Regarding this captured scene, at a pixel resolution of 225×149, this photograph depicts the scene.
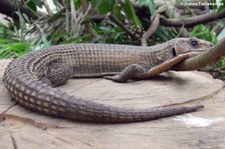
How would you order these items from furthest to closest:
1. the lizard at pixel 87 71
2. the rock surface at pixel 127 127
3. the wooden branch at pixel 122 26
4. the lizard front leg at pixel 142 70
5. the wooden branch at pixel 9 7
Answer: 1. the wooden branch at pixel 9 7
2. the wooden branch at pixel 122 26
3. the lizard front leg at pixel 142 70
4. the lizard at pixel 87 71
5. the rock surface at pixel 127 127

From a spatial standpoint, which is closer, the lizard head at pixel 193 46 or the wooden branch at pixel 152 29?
the lizard head at pixel 193 46

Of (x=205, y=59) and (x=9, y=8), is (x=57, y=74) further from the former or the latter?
(x=9, y=8)

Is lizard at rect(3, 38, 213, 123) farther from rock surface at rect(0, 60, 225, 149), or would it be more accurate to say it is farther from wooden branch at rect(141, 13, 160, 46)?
wooden branch at rect(141, 13, 160, 46)

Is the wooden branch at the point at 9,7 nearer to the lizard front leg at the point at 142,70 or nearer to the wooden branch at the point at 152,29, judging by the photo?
the wooden branch at the point at 152,29

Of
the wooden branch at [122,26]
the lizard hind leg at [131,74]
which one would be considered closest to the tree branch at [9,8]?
the wooden branch at [122,26]

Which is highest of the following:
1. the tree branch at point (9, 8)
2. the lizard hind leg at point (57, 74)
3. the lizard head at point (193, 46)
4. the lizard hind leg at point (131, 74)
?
the tree branch at point (9, 8)

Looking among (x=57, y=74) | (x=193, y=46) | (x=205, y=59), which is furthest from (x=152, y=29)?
(x=205, y=59)

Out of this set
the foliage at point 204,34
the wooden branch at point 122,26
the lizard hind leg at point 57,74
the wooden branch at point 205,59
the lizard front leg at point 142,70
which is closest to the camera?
the wooden branch at point 205,59

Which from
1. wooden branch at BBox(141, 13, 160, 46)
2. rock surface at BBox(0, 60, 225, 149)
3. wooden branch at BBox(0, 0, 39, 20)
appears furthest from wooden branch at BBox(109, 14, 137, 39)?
rock surface at BBox(0, 60, 225, 149)

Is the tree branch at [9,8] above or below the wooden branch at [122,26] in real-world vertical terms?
above
